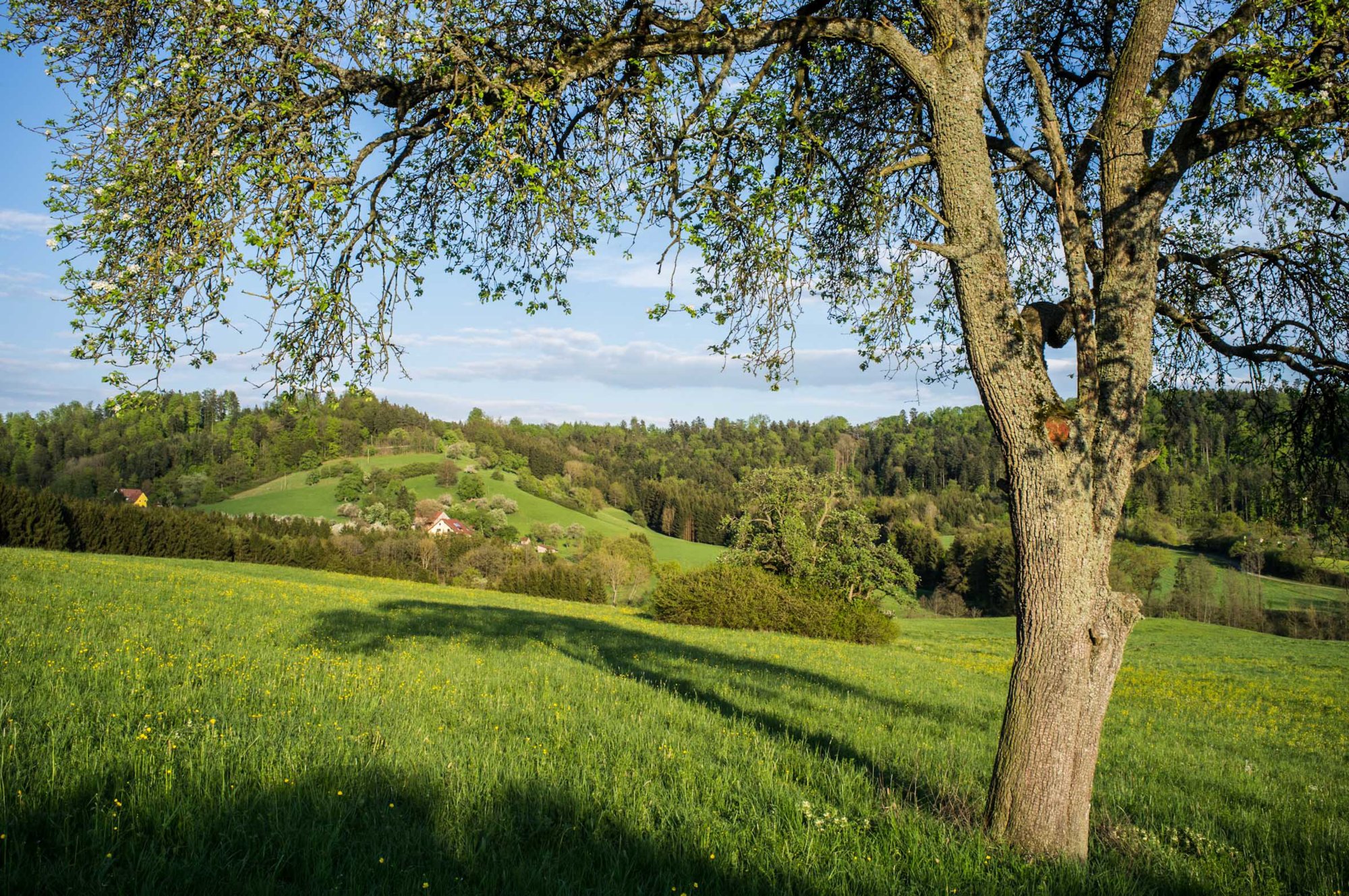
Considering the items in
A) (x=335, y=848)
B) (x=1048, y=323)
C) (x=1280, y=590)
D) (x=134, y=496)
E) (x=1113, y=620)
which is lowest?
(x=1280, y=590)

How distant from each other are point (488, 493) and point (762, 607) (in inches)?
3367

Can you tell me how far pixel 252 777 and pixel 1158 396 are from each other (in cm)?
920

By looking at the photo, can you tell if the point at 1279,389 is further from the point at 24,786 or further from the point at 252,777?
the point at 24,786

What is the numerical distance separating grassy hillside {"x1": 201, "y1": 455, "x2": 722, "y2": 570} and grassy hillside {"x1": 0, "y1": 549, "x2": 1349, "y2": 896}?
2899 inches

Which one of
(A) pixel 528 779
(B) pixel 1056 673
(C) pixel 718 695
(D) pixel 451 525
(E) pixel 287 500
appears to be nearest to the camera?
(B) pixel 1056 673

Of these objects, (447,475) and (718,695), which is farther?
(447,475)

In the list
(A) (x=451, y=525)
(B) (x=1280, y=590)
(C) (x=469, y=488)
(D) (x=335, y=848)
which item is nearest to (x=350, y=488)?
(C) (x=469, y=488)

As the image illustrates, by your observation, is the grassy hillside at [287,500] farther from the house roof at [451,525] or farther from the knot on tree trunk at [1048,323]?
the knot on tree trunk at [1048,323]

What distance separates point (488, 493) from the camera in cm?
10519

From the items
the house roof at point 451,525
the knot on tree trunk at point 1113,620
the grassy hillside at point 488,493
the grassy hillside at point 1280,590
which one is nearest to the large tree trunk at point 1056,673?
the knot on tree trunk at point 1113,620

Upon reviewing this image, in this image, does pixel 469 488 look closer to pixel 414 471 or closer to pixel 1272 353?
pixel 414 471

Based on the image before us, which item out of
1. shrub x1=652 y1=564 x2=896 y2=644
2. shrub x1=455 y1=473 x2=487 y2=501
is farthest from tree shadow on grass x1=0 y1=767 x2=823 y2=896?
shrub x1=455 y1=473 x2=487 y2=501

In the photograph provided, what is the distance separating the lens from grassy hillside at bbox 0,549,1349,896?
3326 millimetres

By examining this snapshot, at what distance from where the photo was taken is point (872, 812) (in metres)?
4.63
